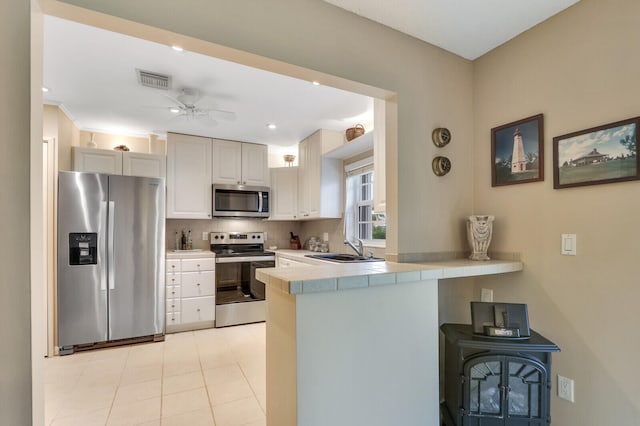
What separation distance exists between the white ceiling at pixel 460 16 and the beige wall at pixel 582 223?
0.11 meters

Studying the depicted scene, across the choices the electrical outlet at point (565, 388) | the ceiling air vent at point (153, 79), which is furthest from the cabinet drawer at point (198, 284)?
the electrical outlet at point (565, 388)

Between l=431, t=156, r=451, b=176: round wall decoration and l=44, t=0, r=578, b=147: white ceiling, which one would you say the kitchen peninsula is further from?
l=44, t=0, r=578, b=147: white ceiling

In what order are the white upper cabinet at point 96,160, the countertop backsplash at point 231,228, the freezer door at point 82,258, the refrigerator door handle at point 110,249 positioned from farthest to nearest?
the countertop backsplash at point 231,228 → the white upper cabinet at point 96,160 → the refrigerator door handle at point 110,249 → the freezer door at point 82,258

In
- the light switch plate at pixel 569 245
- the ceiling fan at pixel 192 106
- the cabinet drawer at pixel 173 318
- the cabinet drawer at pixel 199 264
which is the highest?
the ceiling fan at pixel 192 106

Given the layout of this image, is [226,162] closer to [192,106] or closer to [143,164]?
[143,164]

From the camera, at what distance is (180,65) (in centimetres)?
225

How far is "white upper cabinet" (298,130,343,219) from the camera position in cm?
383

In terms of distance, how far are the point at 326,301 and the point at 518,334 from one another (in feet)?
3.50

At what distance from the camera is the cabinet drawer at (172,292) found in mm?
3574

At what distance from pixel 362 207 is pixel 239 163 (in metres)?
1.87

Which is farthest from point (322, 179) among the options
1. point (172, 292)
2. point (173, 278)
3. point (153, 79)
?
point (172, 292)

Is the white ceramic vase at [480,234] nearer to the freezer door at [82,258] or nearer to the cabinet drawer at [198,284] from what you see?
the cabinet drawer at [198,284]

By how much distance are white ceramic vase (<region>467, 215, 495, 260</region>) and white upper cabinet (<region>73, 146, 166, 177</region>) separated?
3.53 meters

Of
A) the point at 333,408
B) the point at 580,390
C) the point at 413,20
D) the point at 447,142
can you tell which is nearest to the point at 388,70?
the point at 413,20
